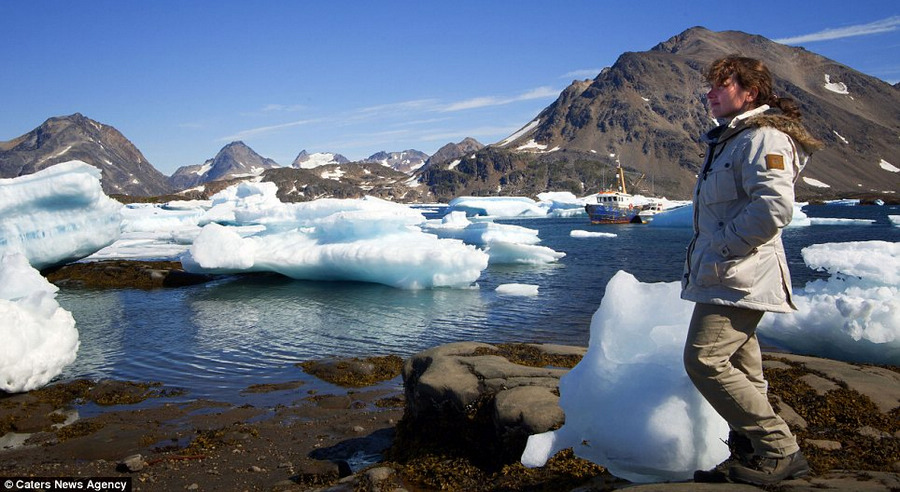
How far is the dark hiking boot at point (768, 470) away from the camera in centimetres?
367

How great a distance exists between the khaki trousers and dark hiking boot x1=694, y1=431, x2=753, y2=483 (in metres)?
0.08

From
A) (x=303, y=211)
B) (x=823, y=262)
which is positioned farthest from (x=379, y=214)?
(x=823, y=262)

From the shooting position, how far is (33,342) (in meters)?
11.3

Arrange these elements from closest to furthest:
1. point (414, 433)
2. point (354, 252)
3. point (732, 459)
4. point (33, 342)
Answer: point (732, 459), point (414, 433), point (33, 342), point (354, 252)

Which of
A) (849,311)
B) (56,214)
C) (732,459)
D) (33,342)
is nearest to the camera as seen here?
(732,459)

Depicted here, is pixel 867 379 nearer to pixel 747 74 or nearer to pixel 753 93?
pixel 753 93

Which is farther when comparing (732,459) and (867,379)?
(867,379)

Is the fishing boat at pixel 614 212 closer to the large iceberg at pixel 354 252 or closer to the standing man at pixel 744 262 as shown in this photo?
the large iceberg at pixel 354 252

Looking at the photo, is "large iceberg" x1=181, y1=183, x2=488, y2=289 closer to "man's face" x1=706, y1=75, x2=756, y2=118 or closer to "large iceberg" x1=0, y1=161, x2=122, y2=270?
"large iceberg" x1=0, y1=161, x2=122, y2=270

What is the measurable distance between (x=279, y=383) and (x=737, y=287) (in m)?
9.19

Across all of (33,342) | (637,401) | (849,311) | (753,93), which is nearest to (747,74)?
(753,93)

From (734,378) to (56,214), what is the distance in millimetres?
21889

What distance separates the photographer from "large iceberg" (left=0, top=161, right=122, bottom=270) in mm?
18763

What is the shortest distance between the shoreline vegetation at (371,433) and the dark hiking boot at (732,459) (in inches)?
11.1
